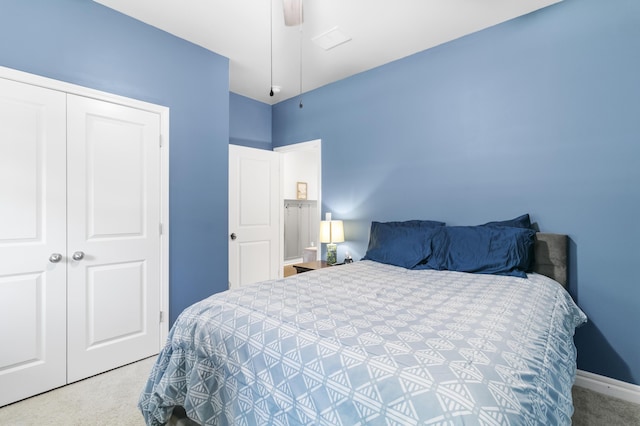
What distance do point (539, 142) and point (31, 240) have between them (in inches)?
142

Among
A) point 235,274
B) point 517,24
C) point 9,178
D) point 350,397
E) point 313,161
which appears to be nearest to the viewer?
point 350,397

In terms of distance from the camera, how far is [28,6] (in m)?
2.05

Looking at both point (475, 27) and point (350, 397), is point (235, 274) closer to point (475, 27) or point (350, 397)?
point (350, 397)

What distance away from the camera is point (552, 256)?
86.4 inches

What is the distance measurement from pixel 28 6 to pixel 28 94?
0.59 m

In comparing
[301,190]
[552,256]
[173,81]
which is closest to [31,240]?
[173,81]

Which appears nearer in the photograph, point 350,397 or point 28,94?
point 350,397

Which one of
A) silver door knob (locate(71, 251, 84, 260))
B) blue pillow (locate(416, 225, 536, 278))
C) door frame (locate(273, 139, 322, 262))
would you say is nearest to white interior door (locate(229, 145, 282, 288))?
door frame (locate(273, 139, 322, 262))

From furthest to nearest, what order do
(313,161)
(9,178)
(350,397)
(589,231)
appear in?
(313,161) → (589,231) → (9,178) → (350,397)

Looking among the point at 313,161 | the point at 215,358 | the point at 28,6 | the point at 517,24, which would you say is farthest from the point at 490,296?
the point at 313,161

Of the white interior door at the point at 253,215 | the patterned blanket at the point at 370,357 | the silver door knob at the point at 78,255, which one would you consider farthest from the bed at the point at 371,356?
the white interior door at the point at 253,215

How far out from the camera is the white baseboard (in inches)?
78.9

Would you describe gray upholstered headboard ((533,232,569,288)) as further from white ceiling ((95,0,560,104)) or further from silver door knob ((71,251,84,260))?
silver door knob ((71,251,84,260))

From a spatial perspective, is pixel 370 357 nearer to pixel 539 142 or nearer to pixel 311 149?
pixel 539 142
